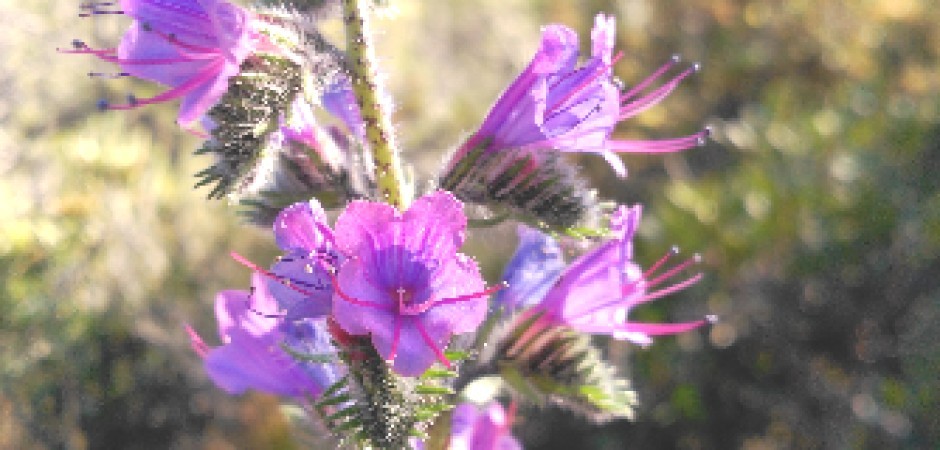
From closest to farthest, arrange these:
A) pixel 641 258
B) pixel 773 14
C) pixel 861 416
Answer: pixel 861 416, pixel 641 258, pixel 773 14

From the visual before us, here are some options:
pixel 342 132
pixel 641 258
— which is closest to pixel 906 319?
pixel 641 258

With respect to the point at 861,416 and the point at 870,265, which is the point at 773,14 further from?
the point at 861,416

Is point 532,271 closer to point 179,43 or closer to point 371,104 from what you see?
point 371,104

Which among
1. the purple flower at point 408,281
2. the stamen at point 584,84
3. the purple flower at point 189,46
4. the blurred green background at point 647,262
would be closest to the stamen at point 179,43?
the purple flower at point 189,46

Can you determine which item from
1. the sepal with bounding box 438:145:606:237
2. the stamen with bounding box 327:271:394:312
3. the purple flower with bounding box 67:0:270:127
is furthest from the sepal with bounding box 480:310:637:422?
the purple flower with bounding box 67:0:270:127

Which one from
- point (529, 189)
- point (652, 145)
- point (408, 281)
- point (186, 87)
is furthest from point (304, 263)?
point (652, 145)
